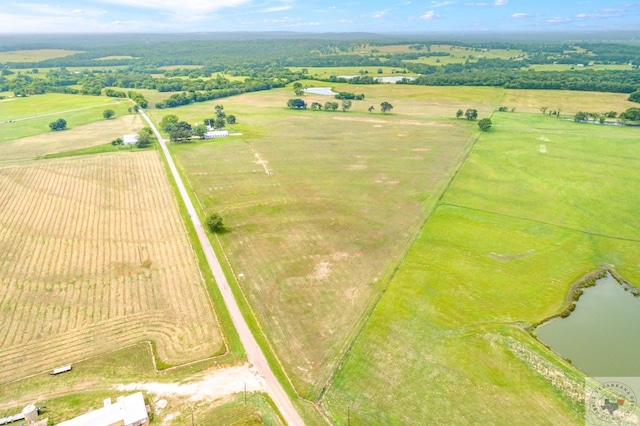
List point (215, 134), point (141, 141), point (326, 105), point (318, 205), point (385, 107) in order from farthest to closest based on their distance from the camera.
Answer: point (326, 105) → point (385, 107) → point (215, 134) → point (141, 141) → point (318, 205)

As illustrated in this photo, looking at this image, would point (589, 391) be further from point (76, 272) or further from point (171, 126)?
point (171, 126)

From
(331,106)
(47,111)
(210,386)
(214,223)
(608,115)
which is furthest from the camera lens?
(47,111)

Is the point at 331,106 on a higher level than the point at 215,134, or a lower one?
higher

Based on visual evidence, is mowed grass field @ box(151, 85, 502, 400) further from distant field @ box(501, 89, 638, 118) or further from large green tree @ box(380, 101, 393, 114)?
distant field @ box(501, 89, 638, 118)

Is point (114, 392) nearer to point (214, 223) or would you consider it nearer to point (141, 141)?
point (214, 223)

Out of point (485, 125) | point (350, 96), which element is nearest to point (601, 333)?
point (485, 125)

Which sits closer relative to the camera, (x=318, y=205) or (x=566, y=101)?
(x=318, y=205)

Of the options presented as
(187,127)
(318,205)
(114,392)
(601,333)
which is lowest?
(601,333)

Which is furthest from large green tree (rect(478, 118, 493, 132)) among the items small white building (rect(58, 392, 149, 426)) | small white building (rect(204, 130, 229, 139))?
small white building (rect(58, 392, 149, 426))
